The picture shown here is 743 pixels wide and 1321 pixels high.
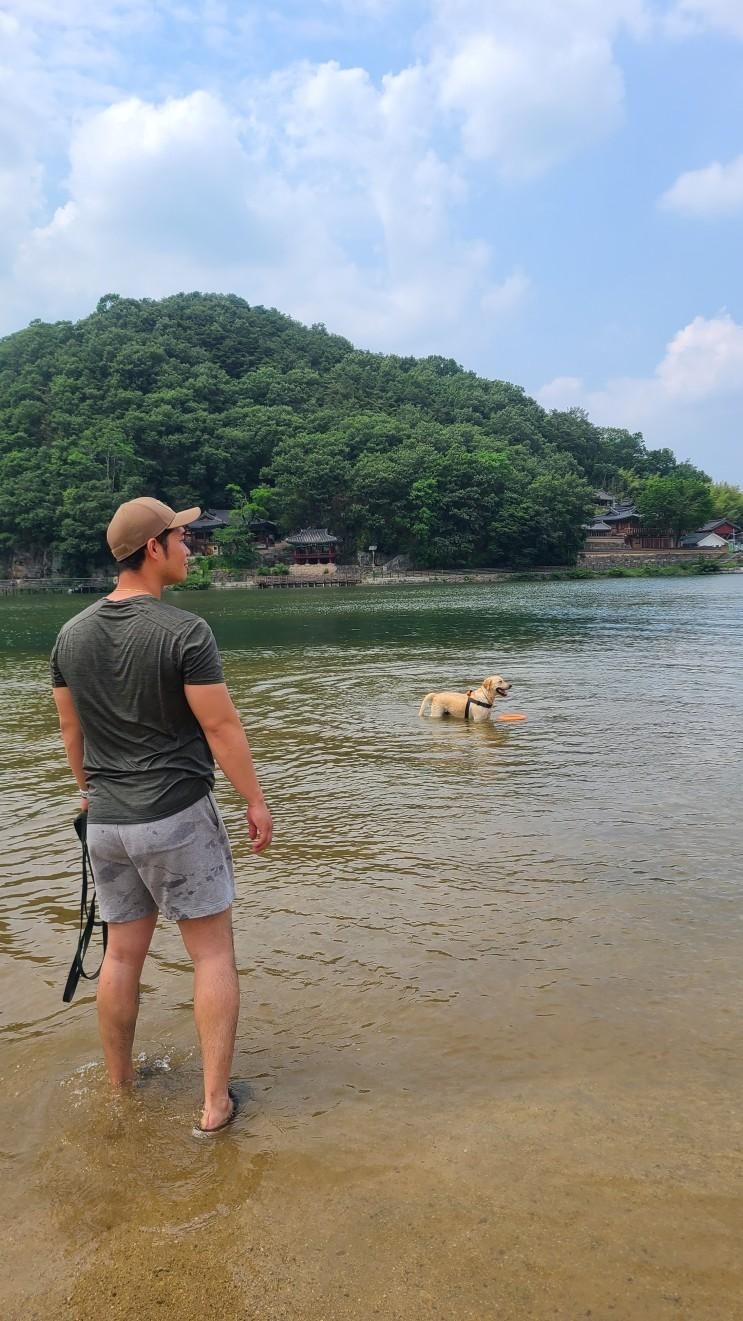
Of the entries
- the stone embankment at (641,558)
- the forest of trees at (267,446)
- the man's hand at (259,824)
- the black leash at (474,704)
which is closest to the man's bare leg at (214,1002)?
the man's hand at (259,824)

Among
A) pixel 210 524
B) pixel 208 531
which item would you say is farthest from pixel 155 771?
pixel 210 524

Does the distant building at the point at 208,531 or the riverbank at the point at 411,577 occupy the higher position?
the distant building at the point at 208,531

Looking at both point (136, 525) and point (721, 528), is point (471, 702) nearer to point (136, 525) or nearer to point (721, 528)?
point (136, 525)

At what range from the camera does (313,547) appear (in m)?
86.4

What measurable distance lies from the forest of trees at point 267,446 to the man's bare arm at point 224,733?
258 ft

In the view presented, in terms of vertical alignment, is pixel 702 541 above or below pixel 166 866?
above

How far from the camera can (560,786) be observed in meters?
7.35

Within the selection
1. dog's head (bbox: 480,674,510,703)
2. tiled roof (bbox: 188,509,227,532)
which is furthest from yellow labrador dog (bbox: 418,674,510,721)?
tiled roof (bbox: 188,509,227,532)

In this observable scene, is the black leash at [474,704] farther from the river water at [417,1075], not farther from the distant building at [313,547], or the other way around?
the distant building at [313,547]

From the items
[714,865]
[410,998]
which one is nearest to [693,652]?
[714,865]

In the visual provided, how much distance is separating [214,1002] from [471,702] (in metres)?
7.80

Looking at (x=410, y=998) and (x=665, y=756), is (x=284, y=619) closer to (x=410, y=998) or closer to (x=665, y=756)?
(x=665, y=756)

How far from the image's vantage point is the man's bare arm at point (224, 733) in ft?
8.82

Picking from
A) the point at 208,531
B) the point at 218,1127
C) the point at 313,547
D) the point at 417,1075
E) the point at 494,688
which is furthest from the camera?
the point at 208,531
